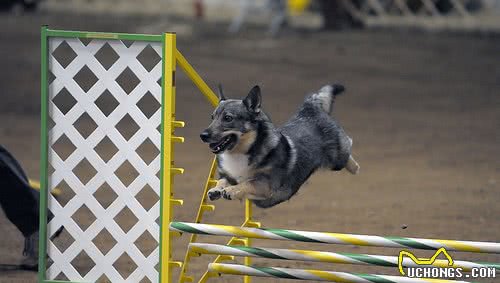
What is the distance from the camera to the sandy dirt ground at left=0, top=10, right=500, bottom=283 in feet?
30.8

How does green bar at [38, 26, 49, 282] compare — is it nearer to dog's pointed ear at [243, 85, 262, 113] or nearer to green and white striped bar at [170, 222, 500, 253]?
green and white striped bar at [170, 222, 500, 253]

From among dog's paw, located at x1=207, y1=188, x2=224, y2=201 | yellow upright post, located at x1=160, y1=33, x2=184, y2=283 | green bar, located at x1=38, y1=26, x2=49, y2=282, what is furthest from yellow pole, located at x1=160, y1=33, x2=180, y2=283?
green bar, located at x1=38, y1=26, x2=49, y2=282

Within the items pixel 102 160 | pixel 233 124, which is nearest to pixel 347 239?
pixel 233 124

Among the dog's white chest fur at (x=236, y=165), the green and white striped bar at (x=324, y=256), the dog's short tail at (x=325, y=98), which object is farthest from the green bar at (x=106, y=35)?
the dog's short tail at (x=325, y=98)

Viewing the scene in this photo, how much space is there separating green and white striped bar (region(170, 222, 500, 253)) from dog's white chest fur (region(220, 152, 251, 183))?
324 mm

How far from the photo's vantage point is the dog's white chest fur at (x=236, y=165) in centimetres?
622

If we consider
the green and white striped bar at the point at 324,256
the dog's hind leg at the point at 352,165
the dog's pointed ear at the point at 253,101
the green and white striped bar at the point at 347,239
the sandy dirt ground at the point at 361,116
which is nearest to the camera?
the green and white striped bar at the point at 347,239

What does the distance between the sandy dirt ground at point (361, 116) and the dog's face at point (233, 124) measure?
185cm

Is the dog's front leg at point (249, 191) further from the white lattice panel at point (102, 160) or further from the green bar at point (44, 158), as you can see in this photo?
the green bar at point (44, 158)

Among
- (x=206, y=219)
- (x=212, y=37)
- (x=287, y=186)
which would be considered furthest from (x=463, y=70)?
(x=287, y=186)

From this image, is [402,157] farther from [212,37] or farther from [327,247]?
[212,37]

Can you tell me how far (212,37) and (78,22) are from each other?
2945 mm

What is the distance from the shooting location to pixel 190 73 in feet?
20.9

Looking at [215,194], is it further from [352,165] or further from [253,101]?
[352,165]
